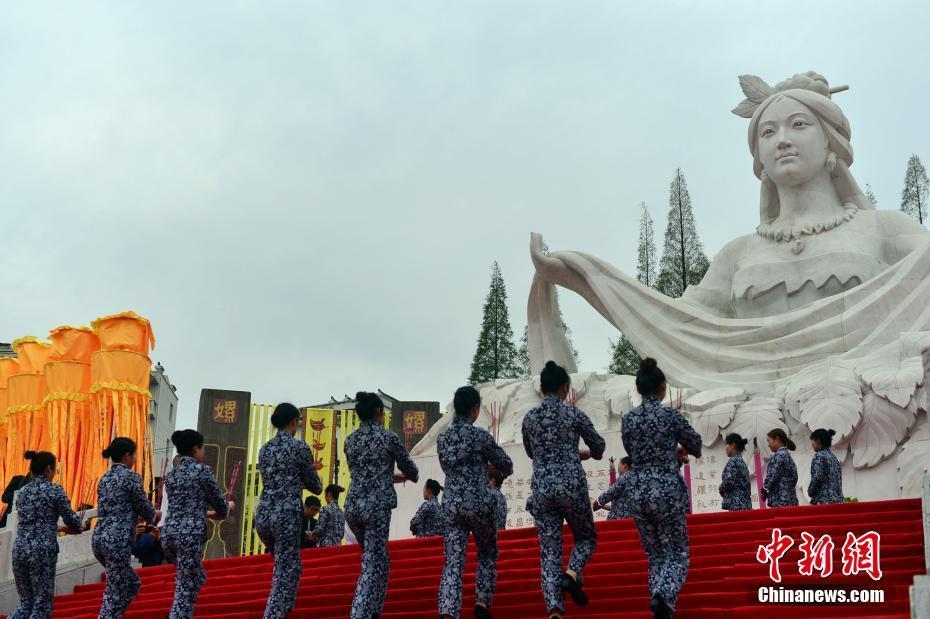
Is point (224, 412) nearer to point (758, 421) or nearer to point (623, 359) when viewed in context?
point (758, 421)

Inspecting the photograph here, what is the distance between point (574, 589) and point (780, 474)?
2383 millimetres

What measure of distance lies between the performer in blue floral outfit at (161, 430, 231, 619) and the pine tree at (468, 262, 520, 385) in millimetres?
18077

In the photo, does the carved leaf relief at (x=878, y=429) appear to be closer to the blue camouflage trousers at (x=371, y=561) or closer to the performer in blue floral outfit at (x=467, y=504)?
the performer in blue floral outfit at (x=467, y=504)

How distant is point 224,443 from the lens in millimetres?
14234

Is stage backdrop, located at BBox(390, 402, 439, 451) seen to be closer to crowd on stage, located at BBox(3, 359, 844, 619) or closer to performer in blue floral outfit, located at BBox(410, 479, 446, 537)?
performer in blue floral outfit, located at BBox(410, 479, 446, 537)

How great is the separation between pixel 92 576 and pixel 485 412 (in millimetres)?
4353

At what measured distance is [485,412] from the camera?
11234 millimetres

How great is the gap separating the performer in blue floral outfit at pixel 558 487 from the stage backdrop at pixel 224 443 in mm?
9595

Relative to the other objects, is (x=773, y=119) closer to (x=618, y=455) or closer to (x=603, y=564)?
(x=618, y=455)

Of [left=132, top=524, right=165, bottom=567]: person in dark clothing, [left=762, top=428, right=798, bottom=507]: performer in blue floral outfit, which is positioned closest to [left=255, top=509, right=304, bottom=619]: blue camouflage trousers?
[left=762, top=428, right=798, bottom=507]: performer in blue floral outfit

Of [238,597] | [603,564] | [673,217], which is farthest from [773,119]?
[673,217]

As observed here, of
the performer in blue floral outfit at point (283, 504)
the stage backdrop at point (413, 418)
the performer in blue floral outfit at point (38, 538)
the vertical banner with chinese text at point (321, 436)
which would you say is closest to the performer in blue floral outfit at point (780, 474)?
the performer in blue floral outfit at point (283, 504)

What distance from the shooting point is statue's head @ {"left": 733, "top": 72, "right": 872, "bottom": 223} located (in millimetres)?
10672

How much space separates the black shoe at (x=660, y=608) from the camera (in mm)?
4504
